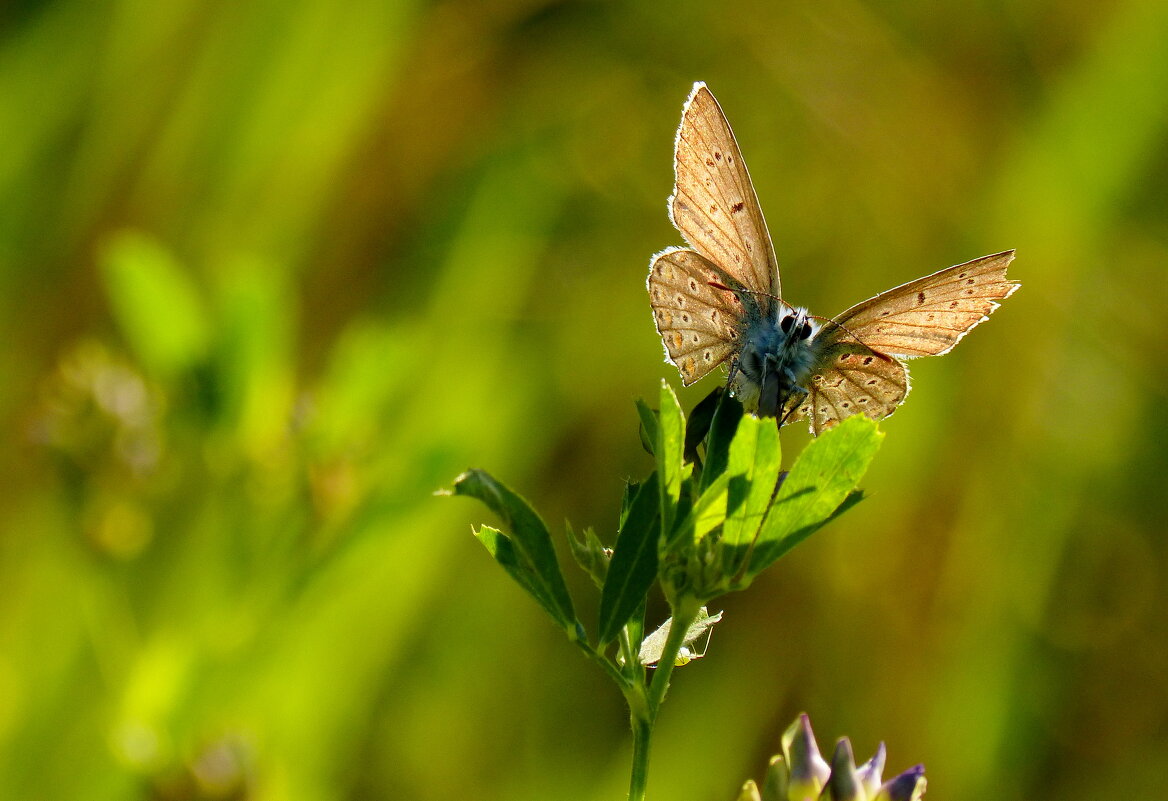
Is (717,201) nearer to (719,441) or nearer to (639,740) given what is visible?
(719,441)

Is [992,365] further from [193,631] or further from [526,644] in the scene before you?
[193,631]

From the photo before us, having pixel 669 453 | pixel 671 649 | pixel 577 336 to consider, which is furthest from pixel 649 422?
pixel 577 336

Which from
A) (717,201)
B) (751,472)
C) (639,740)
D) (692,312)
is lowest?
(639,740)

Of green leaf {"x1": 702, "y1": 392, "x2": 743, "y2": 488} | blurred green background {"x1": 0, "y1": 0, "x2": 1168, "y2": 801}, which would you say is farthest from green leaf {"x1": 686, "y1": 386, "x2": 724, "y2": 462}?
blurred green background {"x1": 0, "y1": 0, "x2": 1168, "y2": 801}

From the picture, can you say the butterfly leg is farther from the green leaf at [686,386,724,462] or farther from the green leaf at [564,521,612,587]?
the green leaf at [564,521,612,587]

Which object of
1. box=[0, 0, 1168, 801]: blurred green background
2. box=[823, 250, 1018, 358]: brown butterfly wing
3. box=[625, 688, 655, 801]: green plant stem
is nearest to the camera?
box=[625, 688, 655, 801]: green plant stem

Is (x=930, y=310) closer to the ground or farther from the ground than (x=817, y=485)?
farther from the ground

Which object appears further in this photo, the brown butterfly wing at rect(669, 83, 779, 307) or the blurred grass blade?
the blurred grass blade
